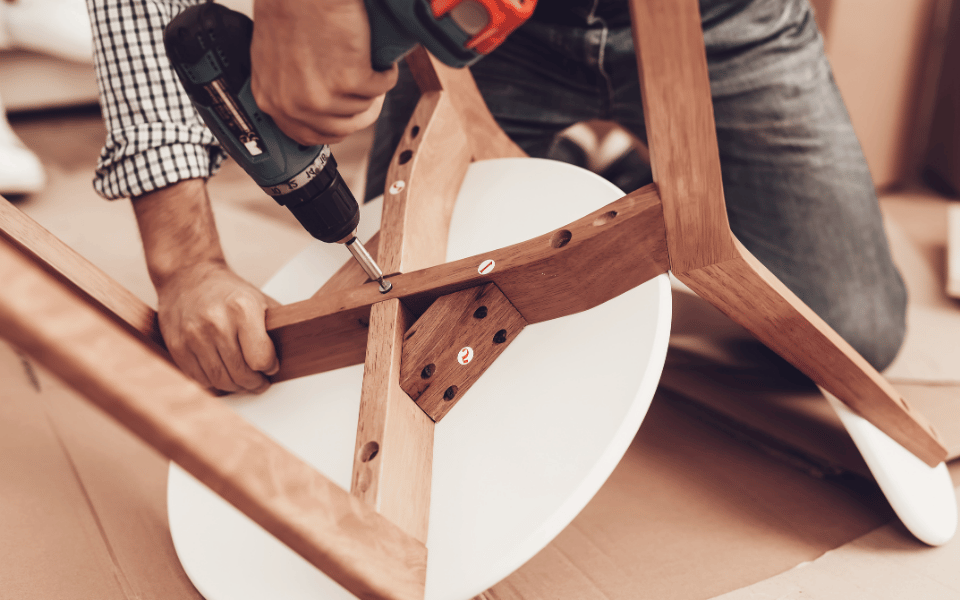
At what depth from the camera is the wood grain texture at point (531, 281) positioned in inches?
19.5

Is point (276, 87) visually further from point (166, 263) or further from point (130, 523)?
point (130, 523)

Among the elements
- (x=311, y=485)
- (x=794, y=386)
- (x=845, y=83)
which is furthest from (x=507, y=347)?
(x=845, y=83)

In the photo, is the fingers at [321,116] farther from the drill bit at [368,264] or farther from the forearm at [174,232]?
the forearm at [174,232]

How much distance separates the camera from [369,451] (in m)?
0.48

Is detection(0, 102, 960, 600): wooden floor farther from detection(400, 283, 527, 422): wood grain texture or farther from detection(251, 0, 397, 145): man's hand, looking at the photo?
detection(251, 0, 397, 145): man's hand

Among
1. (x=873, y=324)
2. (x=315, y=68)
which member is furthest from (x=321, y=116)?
(x=873, y=324)

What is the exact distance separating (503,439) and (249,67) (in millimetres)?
385

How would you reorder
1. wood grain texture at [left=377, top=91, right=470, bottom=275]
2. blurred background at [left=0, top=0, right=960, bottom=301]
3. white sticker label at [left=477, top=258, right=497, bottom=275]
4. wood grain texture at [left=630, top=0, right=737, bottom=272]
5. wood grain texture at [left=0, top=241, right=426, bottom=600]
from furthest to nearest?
blurred background at [left=0, top=0, right=960, bottom=301] < wood grain texture at [left=377, top=91, right=470, bottom=275] < white sticker label at [left=477, top=258, right=497, bottom=275] < wood grain texture at [left=630, top=0, right=737, bottom=272] < wood grain texture at [left=0, top=241, right=426, bottom=600]

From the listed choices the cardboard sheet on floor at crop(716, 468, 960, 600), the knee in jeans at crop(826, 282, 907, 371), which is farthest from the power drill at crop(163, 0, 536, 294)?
the knee in jeans at crop(826, 282, 907, 371)

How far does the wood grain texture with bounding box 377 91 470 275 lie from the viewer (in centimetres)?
67

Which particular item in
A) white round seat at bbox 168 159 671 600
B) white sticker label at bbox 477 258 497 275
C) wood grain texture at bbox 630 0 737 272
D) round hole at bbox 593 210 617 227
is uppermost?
wood grain texture at bbox 630 0 737 272

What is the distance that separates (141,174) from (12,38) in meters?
1.50

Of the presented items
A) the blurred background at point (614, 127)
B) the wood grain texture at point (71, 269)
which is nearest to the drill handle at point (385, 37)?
the wood grain texture at point (71, 269)

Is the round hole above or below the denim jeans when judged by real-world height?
above
